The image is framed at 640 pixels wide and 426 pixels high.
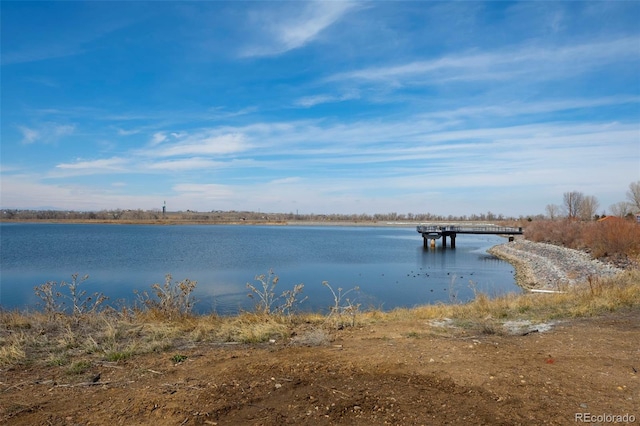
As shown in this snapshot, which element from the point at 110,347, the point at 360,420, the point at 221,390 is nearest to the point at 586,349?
the point at 360,420

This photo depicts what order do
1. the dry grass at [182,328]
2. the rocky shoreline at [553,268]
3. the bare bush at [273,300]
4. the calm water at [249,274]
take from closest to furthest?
1. the dry grass at [182,328]
2. the bare bush at [273,300]
3. the calm water at [249,274]
4. the rocky shoreline at [553,268]

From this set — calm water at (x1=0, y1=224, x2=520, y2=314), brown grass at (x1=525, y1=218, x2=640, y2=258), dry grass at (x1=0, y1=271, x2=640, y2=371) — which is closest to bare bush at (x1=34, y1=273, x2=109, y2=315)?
dry grass at (x1=0, y1=271, x2=640, y2=371)

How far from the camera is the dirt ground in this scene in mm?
4379

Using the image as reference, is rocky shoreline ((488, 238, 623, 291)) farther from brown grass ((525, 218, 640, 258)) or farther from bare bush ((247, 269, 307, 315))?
bare bush ((247, 269, 307, 315))

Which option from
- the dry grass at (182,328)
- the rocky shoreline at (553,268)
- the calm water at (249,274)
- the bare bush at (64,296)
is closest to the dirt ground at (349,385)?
the dry grass at (182,328)

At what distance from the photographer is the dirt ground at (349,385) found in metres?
4.38

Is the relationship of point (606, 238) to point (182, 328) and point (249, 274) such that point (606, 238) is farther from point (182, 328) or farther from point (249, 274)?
point (182, 328)

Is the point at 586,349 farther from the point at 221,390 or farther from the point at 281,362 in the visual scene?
the point at 221,390

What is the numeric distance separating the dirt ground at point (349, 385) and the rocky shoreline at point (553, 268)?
51.2 feet

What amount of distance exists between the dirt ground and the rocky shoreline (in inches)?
615

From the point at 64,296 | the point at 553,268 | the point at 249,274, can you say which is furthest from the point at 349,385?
the point at 553,268

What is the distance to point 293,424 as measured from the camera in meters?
4.21

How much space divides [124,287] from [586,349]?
20786 mm

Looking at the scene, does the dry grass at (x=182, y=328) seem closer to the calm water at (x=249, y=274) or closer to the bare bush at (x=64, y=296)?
the bare bush at (x=64, y=296)
